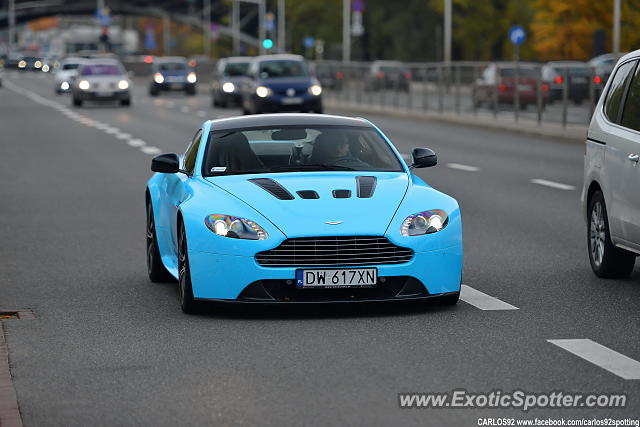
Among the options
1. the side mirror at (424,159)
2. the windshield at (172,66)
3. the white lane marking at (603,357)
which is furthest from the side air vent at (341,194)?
the windshield at (172,66)

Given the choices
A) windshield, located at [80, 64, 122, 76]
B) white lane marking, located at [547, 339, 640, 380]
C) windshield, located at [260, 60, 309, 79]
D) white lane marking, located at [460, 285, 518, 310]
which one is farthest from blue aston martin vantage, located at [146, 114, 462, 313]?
windshield, located at [80, 64, 122, 76]

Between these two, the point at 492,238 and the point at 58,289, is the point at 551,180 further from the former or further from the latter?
the point at 58,289

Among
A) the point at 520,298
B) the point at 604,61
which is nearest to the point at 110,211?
the point at 520,298

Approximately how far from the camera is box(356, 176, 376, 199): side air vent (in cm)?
991

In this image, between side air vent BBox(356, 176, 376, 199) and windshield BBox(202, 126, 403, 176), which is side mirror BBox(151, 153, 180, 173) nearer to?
windshield BBox(202, 126, 403, 176)

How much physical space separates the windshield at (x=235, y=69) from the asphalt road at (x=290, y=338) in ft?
123

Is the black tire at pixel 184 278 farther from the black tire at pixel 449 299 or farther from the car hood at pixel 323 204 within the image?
the black tire at pixel 449 299

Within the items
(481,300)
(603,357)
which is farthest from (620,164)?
(603,357)

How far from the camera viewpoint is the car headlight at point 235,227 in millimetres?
9523

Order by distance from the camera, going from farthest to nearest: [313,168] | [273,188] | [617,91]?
[617,91] < [313,168] < [273,188]

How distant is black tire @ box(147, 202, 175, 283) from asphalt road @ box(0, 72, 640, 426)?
133mm

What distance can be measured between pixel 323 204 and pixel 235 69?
4550 cm

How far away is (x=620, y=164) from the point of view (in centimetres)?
1097

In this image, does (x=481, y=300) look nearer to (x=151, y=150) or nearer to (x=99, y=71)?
(x=151, y=150)
